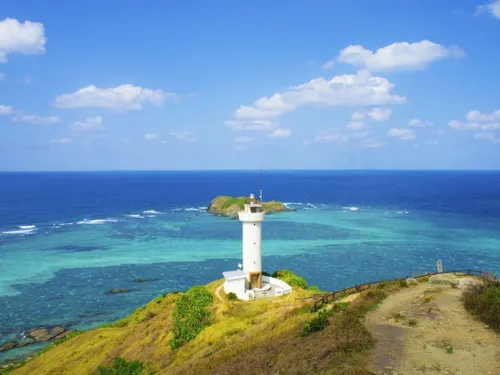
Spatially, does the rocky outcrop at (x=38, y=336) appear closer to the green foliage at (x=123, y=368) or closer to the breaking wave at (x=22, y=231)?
the green foliage at (x=123, y=368)

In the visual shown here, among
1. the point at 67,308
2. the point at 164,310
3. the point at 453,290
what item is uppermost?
the point at 453,290

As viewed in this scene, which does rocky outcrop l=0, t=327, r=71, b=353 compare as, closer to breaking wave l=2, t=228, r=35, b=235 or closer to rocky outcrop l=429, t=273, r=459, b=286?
rocky outcrop l=429, t=273, r=459, b=286

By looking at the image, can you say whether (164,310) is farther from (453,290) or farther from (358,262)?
(358,262)

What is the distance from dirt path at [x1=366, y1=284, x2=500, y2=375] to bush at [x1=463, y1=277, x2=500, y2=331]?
0.47 metres

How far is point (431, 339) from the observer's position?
692 inches

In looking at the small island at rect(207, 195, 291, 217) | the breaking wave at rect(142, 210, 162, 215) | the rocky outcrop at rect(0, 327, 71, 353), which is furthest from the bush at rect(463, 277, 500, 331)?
the breaking wave at rect(142, 210, 162, 215)

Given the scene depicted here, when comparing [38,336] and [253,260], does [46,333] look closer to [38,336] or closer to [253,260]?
[38,336]

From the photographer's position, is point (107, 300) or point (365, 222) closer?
point (107, 300)

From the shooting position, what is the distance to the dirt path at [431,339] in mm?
14875

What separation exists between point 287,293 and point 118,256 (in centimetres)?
4453

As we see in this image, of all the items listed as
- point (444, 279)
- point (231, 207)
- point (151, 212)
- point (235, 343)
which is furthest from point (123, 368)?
point (151, 212)

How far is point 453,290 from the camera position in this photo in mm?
26156

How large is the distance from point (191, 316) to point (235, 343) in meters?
7.49

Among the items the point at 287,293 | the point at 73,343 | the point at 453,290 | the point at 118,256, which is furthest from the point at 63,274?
the point at 453,290
